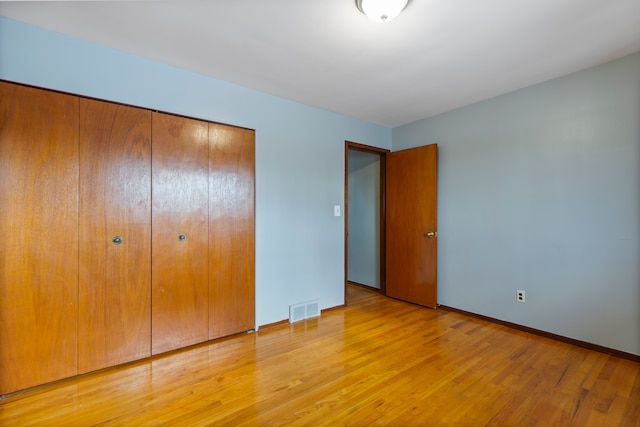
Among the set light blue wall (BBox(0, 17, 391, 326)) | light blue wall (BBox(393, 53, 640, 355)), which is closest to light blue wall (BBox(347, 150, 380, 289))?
light blue wall (BBox(0, 17, 391, 326))

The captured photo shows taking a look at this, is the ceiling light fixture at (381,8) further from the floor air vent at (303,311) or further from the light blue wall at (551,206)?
the floor air vent at (303,311)

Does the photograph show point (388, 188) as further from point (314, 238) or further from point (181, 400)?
point (181, 400)

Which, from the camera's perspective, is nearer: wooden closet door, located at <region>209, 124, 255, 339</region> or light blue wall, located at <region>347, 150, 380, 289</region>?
wooden closet door, located at <region>209, 124, 255, 339</region>

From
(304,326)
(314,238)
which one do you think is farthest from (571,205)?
(304,326)

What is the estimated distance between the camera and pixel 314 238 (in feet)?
10.9

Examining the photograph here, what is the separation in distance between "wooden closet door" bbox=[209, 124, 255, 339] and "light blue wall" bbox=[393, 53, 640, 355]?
2.34m

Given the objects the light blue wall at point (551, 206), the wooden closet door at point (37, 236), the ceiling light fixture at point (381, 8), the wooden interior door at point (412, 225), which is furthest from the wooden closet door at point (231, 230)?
the light blue wall at point (551, 206)

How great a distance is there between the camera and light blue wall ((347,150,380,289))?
14.4ft

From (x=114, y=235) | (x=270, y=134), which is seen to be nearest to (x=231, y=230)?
(x=114, y=235)

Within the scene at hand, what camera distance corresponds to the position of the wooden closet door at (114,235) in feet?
6.70

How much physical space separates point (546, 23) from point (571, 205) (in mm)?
1553

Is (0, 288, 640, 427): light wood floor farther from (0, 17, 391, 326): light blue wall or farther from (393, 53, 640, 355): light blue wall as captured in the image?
(0, 17, 391, 326): light blue wall

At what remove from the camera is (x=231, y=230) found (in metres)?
2.70

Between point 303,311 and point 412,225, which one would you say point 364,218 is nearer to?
point 412,225
